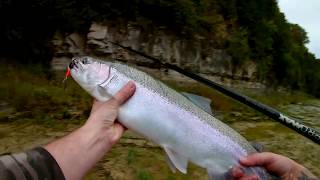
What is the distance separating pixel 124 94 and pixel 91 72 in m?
0.17

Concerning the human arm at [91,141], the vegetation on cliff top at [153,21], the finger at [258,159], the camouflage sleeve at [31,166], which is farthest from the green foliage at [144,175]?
the vegetation on cliff top at [153,21]

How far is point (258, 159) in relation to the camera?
2.23 meters

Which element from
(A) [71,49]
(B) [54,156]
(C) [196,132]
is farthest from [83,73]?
(A) [71,49]

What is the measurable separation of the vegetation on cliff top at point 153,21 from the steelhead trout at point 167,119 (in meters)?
13.8

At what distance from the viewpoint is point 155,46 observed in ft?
57.6

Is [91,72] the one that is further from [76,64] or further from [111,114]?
[111,114]

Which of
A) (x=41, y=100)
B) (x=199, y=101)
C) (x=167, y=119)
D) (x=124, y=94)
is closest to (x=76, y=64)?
(x=124, y=94)

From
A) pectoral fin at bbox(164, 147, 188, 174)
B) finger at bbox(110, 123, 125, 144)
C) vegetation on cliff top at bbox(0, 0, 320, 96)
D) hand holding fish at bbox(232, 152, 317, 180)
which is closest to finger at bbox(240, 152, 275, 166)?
hand holding fish at bbox(232, 152, 317, 180)

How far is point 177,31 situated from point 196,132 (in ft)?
54.9

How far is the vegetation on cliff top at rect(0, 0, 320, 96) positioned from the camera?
15508 mm

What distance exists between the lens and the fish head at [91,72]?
2.08 meters

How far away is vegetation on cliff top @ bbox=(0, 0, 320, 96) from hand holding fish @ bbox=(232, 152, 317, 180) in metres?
13.7

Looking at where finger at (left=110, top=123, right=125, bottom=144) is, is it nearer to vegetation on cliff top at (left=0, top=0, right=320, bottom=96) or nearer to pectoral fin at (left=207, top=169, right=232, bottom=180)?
pectoral fin at (left=207, top=169, right=232, bottom=180)

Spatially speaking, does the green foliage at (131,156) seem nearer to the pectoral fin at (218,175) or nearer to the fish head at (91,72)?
the pectoral fin at (218,175)
